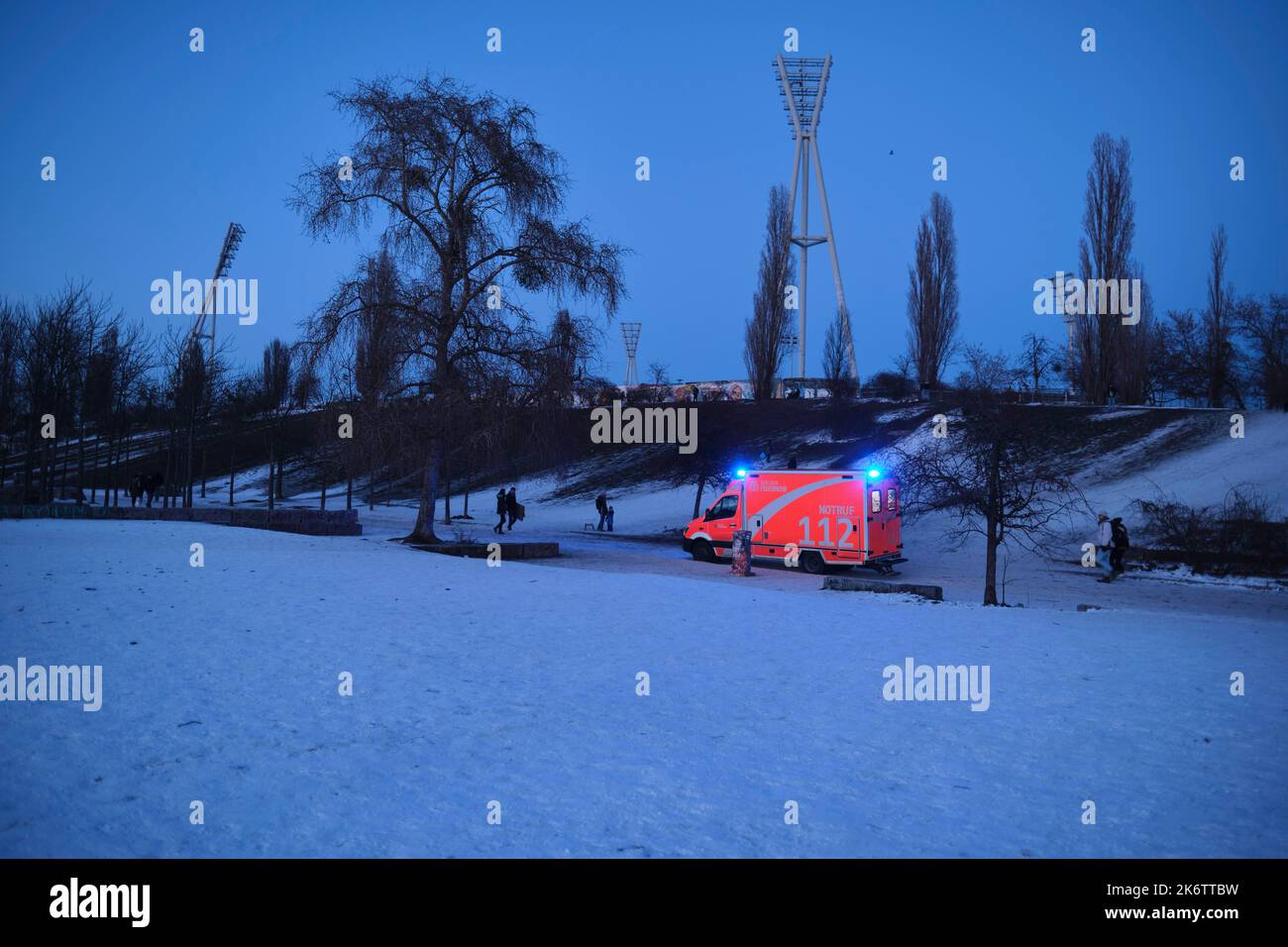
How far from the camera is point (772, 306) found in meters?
58.9

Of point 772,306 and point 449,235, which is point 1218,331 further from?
point 449,235

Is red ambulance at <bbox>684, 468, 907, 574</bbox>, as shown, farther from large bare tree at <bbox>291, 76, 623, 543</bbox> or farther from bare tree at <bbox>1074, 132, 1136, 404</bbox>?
bare tree at <bbox>1074, 132, 1136, 404</bbox>

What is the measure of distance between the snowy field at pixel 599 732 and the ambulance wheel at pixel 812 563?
10.5m

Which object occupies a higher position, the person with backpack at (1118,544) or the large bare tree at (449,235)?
the large bare tree at (449,235)

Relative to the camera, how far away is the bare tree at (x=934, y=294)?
54.5m

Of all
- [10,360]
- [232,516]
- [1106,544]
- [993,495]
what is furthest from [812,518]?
[10,360]

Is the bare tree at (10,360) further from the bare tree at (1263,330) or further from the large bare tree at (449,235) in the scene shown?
the bare tree at (1263,330)

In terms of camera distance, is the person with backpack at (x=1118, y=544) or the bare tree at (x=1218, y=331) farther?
the bare tree at (x=1218, y=331)

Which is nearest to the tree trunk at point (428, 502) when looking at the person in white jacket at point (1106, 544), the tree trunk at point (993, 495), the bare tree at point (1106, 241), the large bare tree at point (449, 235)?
the large bare tree at point (449, 235)

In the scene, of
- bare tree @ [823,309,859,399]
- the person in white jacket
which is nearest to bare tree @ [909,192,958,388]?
bare tree @ [823,309,859,399]
